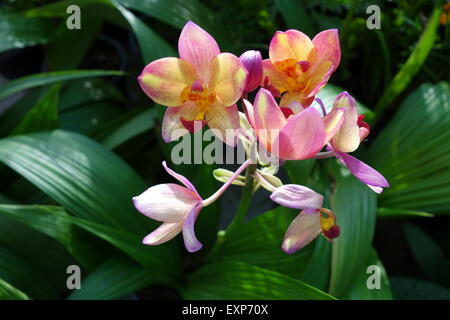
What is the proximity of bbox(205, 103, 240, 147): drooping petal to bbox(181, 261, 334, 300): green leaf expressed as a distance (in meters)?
0.29

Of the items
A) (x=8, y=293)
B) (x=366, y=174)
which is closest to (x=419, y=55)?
(x=366, y=174)

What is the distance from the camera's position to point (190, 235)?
1.71 ft

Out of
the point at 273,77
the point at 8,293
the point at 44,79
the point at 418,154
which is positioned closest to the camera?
the point at 273,77

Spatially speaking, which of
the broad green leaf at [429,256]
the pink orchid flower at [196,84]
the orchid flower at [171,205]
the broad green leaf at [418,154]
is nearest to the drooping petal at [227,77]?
the pink orchid flower at [196,84]

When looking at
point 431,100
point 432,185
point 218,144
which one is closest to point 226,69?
point 218,144

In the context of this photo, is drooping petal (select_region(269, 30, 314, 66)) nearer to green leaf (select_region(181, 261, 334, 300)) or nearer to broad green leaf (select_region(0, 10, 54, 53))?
green leaf (select_region(181, 261, 334, 300))

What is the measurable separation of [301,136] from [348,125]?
7cm

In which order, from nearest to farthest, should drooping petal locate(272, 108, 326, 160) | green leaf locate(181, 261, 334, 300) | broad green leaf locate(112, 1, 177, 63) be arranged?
drooping petal locate(272, 108, 326, 160), green leaf locate(181, 261, 334, 300), broad green leaf locate(112, 1, 177, 63)

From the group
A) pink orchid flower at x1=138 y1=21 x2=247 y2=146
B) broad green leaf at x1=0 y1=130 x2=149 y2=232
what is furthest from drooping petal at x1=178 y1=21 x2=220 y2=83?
broad green leaf at x1=0 y1=130 x2=149 y2=232

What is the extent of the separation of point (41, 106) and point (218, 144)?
481 mm

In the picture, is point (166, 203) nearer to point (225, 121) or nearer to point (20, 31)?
point (225, 121)

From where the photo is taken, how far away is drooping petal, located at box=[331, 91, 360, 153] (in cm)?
53

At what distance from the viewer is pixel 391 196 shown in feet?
3.35
